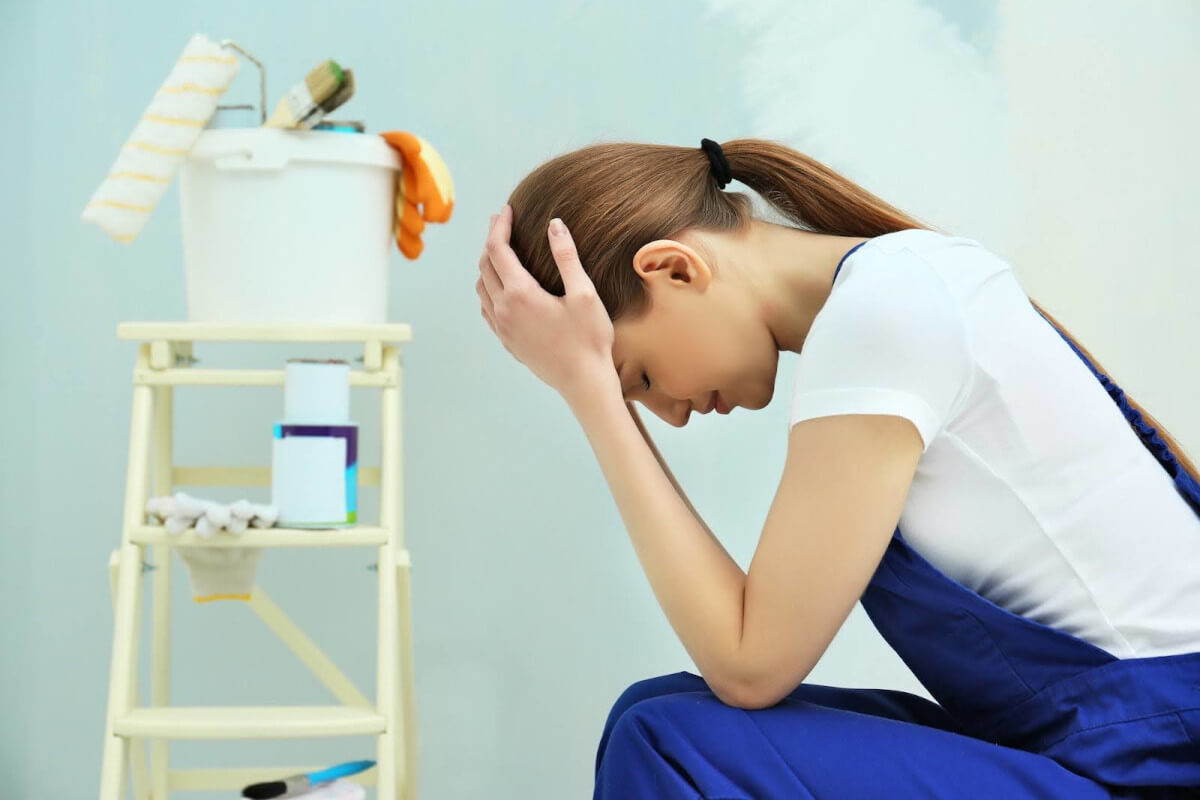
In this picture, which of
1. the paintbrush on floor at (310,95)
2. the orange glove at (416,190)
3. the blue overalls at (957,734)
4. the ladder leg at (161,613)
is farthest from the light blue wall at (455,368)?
the blue overalls at (957,734)

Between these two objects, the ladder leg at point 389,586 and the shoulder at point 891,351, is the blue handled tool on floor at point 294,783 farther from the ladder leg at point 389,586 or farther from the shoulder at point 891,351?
the shoulder at point 891,351

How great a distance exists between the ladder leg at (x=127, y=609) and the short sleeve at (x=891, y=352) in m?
0.71

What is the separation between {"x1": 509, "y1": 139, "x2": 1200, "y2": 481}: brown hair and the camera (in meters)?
0.88

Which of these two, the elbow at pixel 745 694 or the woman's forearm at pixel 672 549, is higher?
the woman's forearm at pixel 672 549

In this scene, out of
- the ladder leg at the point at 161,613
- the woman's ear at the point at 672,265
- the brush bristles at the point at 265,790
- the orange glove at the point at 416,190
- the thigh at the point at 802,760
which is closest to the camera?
the thigh at the point at 802,760

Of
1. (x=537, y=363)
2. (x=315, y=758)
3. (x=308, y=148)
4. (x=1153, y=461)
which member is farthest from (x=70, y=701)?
(x=1153, y=461)

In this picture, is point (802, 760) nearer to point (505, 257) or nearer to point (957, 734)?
point (957, 734)

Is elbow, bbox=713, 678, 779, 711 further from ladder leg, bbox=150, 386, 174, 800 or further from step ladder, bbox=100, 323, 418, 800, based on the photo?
ladder leg, bbox=150, 386, 174, 800

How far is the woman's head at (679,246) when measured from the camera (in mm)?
883

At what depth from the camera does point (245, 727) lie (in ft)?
3.57

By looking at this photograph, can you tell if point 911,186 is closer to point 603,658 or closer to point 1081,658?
point 603,658

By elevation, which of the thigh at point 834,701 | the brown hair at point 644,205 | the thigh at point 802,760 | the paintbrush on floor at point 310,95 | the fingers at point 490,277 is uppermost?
the paintbrush on floor at point 310,95

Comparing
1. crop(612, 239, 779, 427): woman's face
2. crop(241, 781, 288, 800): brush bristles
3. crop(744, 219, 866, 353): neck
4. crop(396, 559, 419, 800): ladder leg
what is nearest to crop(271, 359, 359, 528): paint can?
crop(396, 559, 419, 800): ladder leg

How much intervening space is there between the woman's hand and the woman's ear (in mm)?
45
